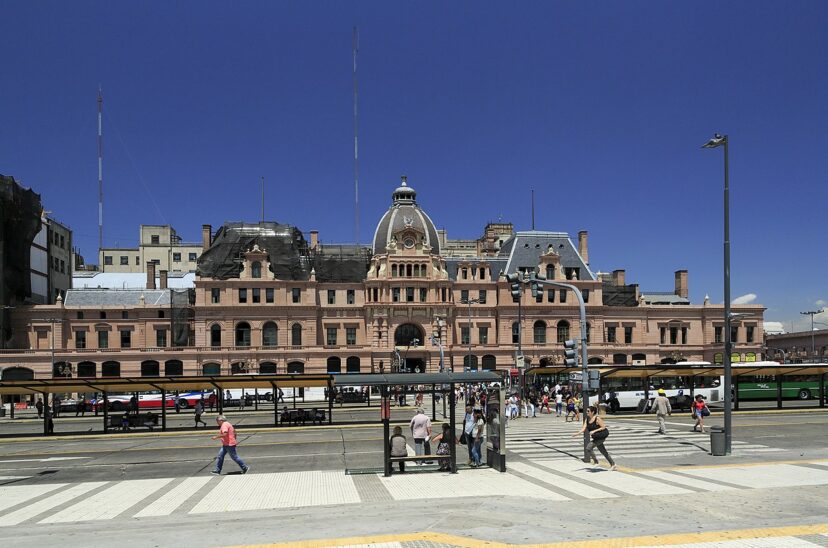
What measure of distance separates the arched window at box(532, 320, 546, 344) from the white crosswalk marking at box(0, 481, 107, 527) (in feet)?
235

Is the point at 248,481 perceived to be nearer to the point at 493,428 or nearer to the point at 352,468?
the point at 352,468

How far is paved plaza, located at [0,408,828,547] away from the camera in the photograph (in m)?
13.0

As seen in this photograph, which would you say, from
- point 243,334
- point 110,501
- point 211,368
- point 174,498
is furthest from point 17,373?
point 174,498

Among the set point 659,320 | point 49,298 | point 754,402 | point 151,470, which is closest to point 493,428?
point 151,470

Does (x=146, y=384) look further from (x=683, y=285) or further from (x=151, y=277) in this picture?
(x=683, y=285)

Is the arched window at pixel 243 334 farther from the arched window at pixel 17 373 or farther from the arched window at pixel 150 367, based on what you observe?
the arched window at pixel 17 373

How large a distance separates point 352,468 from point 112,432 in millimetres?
20695

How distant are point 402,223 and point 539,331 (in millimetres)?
21458

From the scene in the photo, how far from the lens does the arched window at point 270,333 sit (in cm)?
8350

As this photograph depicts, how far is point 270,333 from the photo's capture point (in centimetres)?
8375

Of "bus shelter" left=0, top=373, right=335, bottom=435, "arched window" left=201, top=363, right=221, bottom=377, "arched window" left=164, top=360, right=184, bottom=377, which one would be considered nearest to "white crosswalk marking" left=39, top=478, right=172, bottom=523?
"bus shelter" left=0, top=373, right=335, bottom=435

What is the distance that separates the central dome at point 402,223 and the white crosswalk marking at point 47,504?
68168 mm

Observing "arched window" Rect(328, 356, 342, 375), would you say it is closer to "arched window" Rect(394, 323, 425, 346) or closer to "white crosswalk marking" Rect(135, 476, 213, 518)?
"arched window" Rect(394, 323, 425, 346)

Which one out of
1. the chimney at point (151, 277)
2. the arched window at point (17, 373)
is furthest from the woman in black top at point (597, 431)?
the chimney at point (151, 277)
